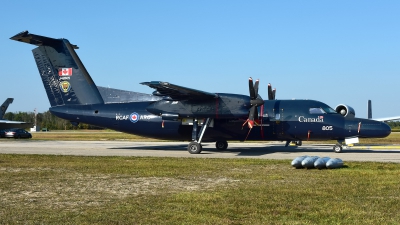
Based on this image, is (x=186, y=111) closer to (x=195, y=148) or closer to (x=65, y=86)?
(x=195, y=148)

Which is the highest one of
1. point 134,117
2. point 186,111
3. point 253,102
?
point 253,102

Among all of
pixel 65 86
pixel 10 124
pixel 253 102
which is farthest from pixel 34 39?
pixel 10 124

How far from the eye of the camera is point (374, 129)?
24.4 m

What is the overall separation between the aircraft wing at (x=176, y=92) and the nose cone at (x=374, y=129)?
27.4 feet

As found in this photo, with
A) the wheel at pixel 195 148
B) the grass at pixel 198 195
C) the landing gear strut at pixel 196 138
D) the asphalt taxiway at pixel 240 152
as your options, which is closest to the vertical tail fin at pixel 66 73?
the asphalt taxiway at pixel 240 152

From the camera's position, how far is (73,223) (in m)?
7.48

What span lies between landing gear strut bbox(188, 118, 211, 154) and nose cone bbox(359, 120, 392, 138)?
8.59 m

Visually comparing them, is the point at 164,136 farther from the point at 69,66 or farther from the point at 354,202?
the point at 354,202

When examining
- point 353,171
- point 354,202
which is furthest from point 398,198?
point 353,171

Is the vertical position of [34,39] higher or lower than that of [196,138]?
higher

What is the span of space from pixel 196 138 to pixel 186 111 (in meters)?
1.70

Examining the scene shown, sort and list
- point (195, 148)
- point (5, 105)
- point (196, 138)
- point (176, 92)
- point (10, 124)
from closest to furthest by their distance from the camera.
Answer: point (176, 92)
point (195, 148)
point (196, 138)
point (10, 124)
point (5, 105)

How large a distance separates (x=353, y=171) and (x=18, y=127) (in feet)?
169

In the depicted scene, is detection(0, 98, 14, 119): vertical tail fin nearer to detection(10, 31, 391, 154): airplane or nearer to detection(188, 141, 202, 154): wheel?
detection(10, 31, 391, 154): airplane
